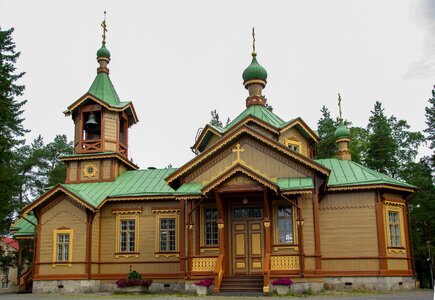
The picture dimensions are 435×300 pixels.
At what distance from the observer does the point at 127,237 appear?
77.3 ft

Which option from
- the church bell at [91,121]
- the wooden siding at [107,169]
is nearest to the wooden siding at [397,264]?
the wooden siding at [107,169]

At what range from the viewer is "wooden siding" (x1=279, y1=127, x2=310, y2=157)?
2380cm

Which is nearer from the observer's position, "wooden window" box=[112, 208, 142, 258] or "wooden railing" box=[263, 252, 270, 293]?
"wooden railing" box=[263, 252, 270, 293]

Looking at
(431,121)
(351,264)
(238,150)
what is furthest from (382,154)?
(238,150)

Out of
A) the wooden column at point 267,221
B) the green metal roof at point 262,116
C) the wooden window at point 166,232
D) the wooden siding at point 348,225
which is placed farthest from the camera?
the green metal roof at point 262,116

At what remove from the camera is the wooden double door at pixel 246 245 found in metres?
20.2

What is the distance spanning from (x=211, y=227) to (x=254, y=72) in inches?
365

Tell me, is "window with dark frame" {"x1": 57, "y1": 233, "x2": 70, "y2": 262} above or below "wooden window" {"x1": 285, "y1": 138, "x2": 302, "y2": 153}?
below

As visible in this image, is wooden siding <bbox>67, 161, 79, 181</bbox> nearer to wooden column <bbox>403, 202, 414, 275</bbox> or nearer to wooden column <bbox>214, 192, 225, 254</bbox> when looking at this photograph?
wooden column <bbox>214, 192, 225, 254</bbox>

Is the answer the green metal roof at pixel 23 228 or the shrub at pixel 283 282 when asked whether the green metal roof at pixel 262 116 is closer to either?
the shrub at pixel 283 282

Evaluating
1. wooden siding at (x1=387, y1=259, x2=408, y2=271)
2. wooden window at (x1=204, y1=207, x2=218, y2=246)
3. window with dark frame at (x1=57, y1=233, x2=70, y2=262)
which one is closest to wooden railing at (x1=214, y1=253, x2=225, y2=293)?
wooden window at (x1=204, y1=207, x2=218, y2=246)

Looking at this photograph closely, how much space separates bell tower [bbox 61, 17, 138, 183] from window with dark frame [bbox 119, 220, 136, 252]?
2.98m

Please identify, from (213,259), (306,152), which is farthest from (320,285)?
(306,152)

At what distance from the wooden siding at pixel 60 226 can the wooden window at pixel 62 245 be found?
0.50 ft
